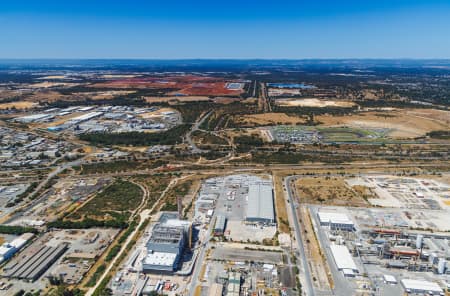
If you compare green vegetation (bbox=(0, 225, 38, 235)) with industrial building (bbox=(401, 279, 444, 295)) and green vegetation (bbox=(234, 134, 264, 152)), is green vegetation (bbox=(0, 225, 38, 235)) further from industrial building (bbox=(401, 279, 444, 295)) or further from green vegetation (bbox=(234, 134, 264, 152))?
green vegetation (bbox=(234, 134, 264, 152))

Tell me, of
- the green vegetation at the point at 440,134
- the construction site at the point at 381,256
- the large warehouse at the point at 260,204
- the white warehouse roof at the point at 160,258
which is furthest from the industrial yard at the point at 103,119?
the green vegetation at the point at 440,134

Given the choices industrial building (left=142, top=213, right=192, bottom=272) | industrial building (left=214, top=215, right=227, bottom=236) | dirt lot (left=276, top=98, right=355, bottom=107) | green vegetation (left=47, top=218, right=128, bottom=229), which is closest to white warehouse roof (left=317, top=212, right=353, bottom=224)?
industrial building (left=214, top=215, right=227, bottom=236)

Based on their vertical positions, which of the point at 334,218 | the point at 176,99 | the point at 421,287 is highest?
the point at 176,99

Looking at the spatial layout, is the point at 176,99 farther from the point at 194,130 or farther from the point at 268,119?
the point at 194,130

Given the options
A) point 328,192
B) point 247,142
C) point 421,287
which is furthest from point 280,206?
point 247,142

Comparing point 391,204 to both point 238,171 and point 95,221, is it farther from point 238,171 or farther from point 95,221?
point 95,221

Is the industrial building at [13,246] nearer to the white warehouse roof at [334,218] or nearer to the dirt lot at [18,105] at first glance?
the white warehouse roof at [334,218]
